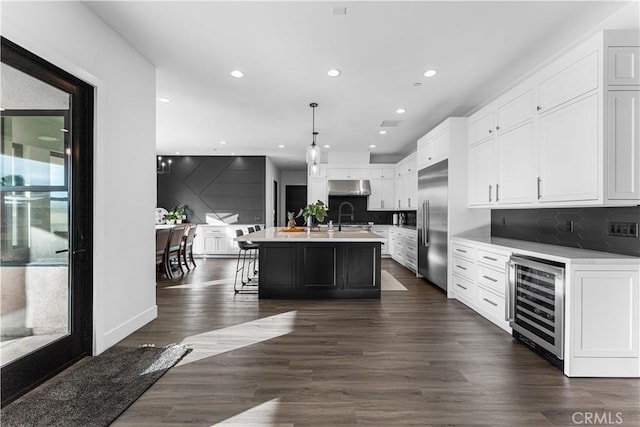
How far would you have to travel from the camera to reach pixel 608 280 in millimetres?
2301

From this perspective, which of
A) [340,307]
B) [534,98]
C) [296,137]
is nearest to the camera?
[534,98]

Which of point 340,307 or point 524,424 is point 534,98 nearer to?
point 524,424

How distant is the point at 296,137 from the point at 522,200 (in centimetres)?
460

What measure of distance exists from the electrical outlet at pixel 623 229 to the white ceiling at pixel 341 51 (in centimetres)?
168

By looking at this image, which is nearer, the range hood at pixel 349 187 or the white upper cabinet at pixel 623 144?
the white upper cabinet at pixel 623 144

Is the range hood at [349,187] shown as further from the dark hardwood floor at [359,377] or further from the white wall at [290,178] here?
the dark hardwood floor at [359,377]

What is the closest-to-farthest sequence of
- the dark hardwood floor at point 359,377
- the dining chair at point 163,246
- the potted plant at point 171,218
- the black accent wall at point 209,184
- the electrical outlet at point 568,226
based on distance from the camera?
the dark hardwood floor at point 359,377
the electrical outlet at point 568,226
the dining chair at point 163,246
the potted plant at point 171,218
the black accent wall at point 209,184

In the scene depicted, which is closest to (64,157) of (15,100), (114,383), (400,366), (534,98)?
(15,100)

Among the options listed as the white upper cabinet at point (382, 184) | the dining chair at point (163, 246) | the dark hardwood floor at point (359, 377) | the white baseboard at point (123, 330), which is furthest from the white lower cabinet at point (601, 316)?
the white upper cabinet at point (382, 184)

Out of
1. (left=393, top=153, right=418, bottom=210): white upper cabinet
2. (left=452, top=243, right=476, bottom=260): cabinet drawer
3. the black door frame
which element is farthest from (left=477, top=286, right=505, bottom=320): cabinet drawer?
the black door frame

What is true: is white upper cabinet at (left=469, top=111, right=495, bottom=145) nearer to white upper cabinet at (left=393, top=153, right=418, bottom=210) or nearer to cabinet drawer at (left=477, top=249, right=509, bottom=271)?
cabinet drawer at (left=477, top=249, right=509, bottom=271)

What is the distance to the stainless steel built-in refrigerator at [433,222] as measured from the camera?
4.67 m

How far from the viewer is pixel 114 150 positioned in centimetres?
286

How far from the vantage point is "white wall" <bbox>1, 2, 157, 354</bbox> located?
7.43 ft
